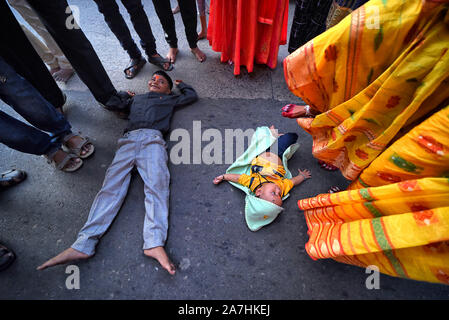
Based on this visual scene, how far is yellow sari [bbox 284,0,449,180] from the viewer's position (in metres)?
0.75

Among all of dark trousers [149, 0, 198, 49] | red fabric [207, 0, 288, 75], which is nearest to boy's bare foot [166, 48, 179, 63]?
dark trousers [149, 0, 198, 49]

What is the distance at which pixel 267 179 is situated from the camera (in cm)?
161

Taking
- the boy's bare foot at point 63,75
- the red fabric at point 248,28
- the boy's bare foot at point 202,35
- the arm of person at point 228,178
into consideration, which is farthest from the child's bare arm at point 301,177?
the boy's bare foot at point 63,75

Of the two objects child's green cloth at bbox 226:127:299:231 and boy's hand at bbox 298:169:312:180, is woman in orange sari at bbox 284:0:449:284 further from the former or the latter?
boy's hand at bbox 298:169:312:180

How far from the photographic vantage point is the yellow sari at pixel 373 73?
745 mm

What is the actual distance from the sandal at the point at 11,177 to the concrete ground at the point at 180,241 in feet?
0.18

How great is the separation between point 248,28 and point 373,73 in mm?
1581

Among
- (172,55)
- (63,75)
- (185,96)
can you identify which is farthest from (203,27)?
(63,75)

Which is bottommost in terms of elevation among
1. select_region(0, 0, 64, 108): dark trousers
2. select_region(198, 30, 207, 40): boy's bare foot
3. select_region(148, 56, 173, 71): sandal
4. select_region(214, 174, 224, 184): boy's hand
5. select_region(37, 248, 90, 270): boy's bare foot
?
select_region(37, 248, 90, 270): boy's bare foot

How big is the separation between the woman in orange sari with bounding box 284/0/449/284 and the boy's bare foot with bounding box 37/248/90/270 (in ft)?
4.56

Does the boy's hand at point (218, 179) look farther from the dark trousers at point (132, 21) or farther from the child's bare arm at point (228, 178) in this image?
the dark trousers at point (132, 21)

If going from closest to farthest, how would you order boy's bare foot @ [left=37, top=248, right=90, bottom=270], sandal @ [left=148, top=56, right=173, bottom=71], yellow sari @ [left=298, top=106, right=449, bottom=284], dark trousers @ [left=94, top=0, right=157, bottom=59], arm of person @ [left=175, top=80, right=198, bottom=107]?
1. yellow sari @ [left=298, top=106, right=449, bottom=284]
2. boy's bare foot @ [left=37, top=248, right=90, bottom=270]
3. dark trousers @ [left=94, top=0, right=157, bottom=59]
4. arm of person @ [left=175, top=80, right=198, bottom=107]
5. sandal @ [left=148, top=56, right=173, bottom=71]

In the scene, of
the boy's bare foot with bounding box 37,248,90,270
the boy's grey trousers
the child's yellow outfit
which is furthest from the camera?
the child's yellow outfit

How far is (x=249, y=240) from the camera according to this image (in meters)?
1.46
